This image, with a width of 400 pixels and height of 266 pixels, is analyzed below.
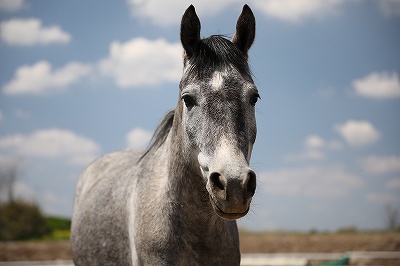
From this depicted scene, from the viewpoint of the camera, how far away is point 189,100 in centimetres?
302

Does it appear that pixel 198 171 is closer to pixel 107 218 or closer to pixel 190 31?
pixel 190 31

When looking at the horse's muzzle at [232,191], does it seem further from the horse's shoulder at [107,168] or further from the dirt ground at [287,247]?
the dirt ground at [287,247]

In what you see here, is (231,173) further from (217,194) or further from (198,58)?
(198,58)

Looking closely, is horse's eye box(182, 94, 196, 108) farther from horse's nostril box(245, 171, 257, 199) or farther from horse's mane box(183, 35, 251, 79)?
horse's nostril box(245, 171, 257, 199)

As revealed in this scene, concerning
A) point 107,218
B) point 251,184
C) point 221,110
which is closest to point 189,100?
point 221,110

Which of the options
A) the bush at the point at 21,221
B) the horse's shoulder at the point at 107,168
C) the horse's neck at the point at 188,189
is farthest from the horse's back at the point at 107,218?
the bush at the point at 21,221

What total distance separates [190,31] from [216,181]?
1.19 m

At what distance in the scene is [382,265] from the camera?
1061 centimetres

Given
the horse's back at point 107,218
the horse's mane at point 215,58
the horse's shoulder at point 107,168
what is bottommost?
the horse's back at point 107,218

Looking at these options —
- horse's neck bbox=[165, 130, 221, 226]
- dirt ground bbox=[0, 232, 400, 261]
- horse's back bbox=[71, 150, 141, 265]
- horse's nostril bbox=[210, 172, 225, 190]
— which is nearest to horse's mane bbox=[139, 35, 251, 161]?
horse's neck bbox=[165, 130, 221, 226]

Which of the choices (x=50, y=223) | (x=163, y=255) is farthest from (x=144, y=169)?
(x=50, y=223)

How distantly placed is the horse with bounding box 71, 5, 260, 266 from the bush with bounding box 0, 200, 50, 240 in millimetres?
23460

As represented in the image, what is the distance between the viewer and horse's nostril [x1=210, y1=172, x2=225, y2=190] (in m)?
2.61

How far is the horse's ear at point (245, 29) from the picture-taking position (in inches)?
132
